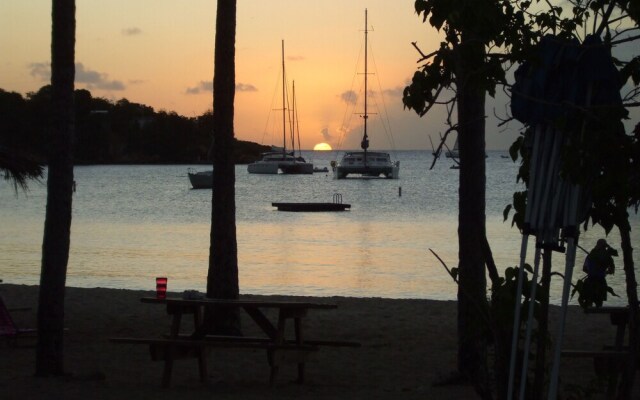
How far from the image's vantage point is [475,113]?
9.82 m

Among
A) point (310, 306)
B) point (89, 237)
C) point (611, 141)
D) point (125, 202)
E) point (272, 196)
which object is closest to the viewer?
point (611, 141)

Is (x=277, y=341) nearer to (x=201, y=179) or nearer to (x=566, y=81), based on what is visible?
(x=566, y=81)

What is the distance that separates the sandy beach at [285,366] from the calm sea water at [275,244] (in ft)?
22.8

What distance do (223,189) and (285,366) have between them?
2.36 m

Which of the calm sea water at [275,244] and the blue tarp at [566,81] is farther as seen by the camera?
the calm sea water at [275,244]

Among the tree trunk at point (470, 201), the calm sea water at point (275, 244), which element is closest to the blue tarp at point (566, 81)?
the tree trunk at point (470, 201)

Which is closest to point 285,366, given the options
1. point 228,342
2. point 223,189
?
point 228,342

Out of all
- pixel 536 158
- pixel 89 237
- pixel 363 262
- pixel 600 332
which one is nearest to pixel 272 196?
pixel 89 237

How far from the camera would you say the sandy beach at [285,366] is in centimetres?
961

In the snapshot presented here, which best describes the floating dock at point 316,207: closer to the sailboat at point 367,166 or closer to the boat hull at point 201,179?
the boat hull at point 201,179

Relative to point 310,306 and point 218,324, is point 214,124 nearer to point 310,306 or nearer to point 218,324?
point 218,324

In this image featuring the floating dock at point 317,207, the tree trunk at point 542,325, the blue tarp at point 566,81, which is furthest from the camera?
the floating dock at point 317,207

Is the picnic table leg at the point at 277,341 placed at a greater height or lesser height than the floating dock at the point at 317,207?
greater

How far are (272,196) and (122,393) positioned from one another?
76535mm
